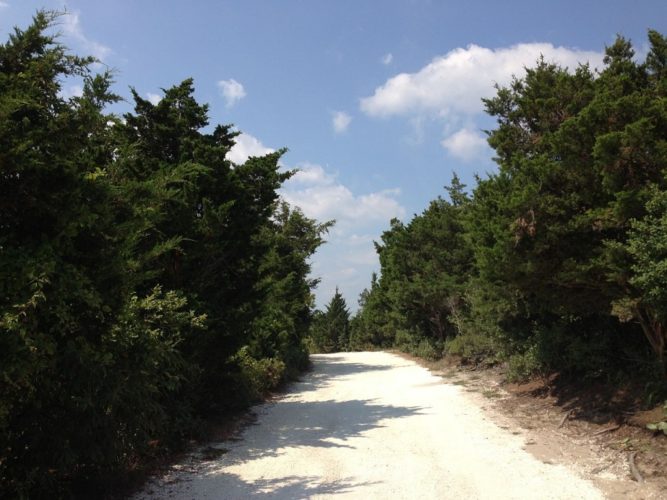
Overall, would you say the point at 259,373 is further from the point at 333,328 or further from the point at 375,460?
the point at 333,328

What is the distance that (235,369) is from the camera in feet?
37.3

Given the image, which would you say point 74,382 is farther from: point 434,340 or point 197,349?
point 434,340

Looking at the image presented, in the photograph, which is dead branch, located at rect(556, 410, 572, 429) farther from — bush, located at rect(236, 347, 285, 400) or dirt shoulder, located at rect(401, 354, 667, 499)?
bush, located at rect(236, 347, 285, 400)

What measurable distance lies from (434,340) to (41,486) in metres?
25.7

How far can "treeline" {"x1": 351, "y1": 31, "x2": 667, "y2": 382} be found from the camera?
7566mm

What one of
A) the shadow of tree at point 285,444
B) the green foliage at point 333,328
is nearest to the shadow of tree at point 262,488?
the shadow of tree at point 285,444

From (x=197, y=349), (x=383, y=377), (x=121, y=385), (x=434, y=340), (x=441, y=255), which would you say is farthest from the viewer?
(x=434, y=340)

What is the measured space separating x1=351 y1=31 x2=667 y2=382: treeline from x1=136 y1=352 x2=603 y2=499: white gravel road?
2.82 metres

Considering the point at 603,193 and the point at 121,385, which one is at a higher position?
the point at 603,193

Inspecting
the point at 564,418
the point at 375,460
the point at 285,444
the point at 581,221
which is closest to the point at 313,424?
the point at 285,444

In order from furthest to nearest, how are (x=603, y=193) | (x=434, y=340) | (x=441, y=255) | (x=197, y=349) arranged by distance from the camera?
(x=434, y=340) → (x=441, y=255) → (x=197, y=349) → (x=603, y=193)

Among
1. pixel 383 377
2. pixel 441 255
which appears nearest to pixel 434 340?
pixel 441 255

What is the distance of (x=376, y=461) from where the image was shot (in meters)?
7.63

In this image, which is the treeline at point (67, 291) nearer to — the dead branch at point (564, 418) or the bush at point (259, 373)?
the bush at point (259, 373)
